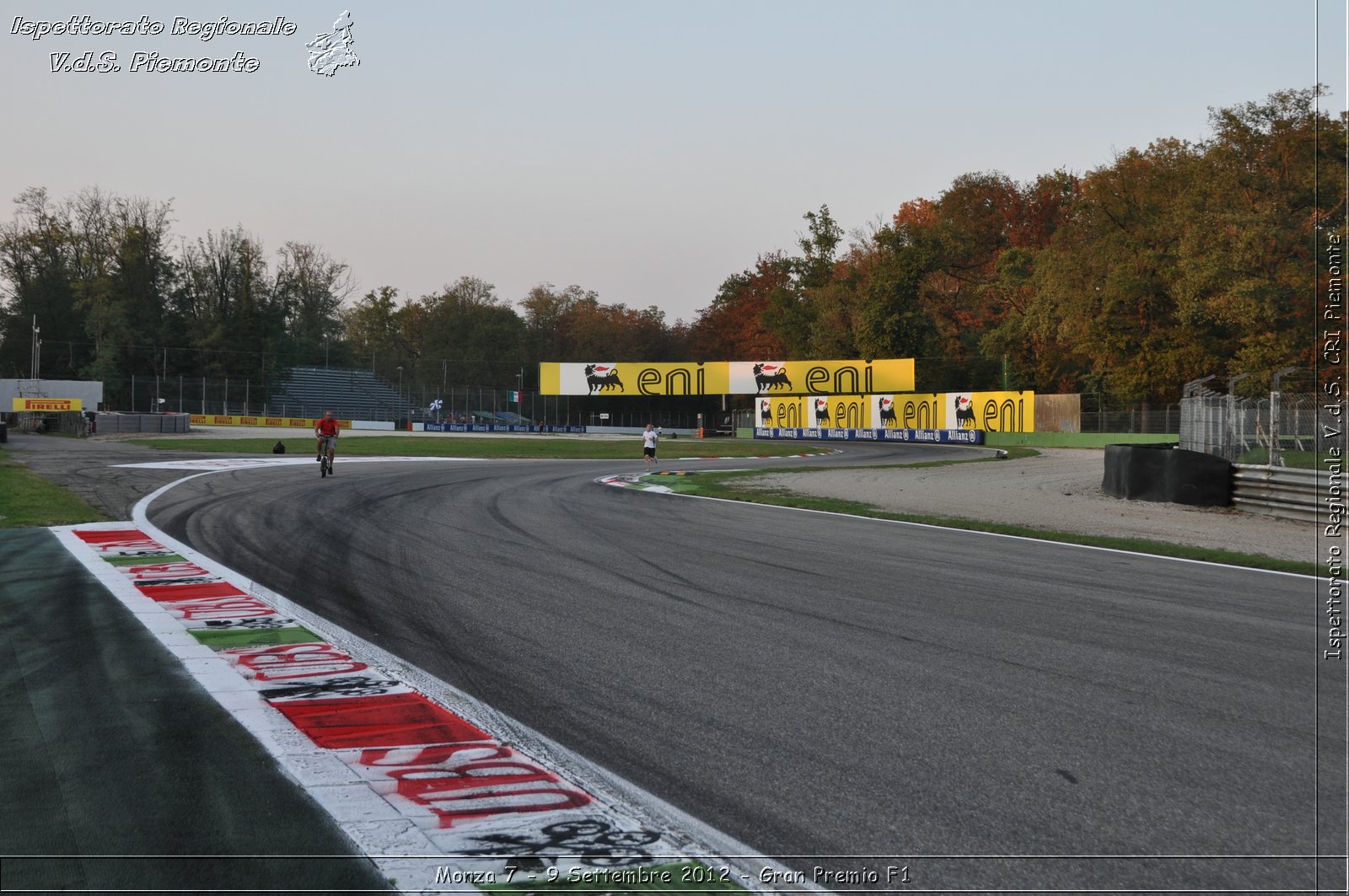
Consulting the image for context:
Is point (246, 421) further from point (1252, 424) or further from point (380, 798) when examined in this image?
point (380, 798)

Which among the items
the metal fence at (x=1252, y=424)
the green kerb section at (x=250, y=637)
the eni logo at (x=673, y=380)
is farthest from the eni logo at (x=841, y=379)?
the green kerb section at (x=250, y=637)

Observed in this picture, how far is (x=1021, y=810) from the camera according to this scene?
12.0ft

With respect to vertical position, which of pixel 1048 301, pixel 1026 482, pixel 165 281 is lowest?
pixel 1026 482

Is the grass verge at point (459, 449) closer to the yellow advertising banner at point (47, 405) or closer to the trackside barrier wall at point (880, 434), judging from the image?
the yellow advertising banner at point (47, 405)

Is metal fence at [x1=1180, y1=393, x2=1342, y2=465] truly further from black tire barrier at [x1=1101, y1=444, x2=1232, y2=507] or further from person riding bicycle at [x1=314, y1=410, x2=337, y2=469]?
person riding bicycle at [x1=314, y1=410, x2=337, y2=469]

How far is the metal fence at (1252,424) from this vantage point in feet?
53.7

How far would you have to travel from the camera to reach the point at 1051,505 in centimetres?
1806

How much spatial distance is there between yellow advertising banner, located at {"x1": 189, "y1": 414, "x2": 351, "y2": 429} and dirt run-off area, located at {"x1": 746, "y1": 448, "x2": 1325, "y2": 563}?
1933 inches

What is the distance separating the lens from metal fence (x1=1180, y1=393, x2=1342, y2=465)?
53.7 feet

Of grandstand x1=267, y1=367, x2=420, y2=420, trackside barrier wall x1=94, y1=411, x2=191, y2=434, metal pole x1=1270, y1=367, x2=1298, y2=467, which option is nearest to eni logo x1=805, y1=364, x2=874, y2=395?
grandstand x1=267, y1=367, x2=420, y2=420

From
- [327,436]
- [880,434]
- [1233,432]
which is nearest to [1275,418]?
[1233,432]

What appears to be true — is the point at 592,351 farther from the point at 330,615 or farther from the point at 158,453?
the point at 330,615

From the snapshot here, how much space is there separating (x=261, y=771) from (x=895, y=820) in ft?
8.58

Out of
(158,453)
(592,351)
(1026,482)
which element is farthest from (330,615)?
(592,351)
